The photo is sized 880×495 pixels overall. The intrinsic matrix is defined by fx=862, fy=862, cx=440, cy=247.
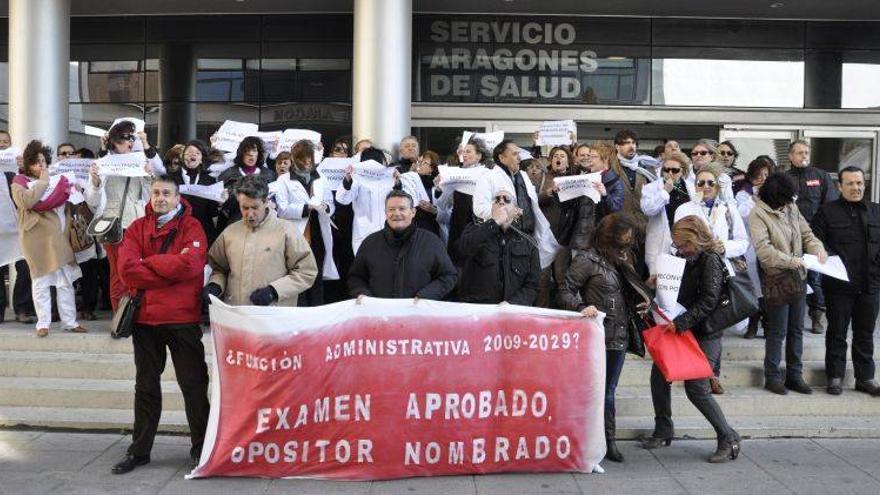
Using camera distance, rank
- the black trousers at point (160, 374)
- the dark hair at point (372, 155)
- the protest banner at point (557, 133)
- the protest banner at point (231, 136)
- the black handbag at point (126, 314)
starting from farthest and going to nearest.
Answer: the protest banner at point (557, 133)
the protest banner at point (231, 136)
the dark hair at point (372, 155)
the black trousers at point (160, 374)
the black handbag at point (126, 314)

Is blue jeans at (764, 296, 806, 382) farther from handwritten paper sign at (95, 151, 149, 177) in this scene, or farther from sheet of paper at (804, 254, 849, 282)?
handwritten paper sign at (95, 151, 149, 177)

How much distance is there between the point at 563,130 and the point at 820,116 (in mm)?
6811

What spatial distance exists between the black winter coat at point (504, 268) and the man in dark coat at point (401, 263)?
388 millimetres

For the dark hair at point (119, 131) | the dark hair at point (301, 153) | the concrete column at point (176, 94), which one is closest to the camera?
the dark hair at point (119, 131)

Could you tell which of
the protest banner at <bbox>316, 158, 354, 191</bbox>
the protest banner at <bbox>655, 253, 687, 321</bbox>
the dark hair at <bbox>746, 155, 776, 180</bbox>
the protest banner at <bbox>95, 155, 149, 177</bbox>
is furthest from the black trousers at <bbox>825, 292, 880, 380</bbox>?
the protest banner at <bbox>95, 155, 149, 177</bbox>

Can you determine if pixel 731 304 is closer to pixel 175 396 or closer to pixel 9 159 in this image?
pixel 175 396

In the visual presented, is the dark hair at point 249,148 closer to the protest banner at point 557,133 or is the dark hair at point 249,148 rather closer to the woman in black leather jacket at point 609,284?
the protest banner at point 557,133

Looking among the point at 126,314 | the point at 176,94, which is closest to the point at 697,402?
the point at 126,314

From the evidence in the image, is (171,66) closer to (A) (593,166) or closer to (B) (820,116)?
(A) (593,166)

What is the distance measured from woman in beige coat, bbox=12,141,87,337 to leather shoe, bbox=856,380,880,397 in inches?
269

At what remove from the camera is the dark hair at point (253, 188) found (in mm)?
5598

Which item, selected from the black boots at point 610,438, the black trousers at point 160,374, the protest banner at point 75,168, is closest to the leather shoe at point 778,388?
the black boots at point 610,438

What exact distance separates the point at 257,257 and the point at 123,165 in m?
2.44

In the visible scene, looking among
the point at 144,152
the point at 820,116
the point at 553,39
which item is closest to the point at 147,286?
the point at 144,152
